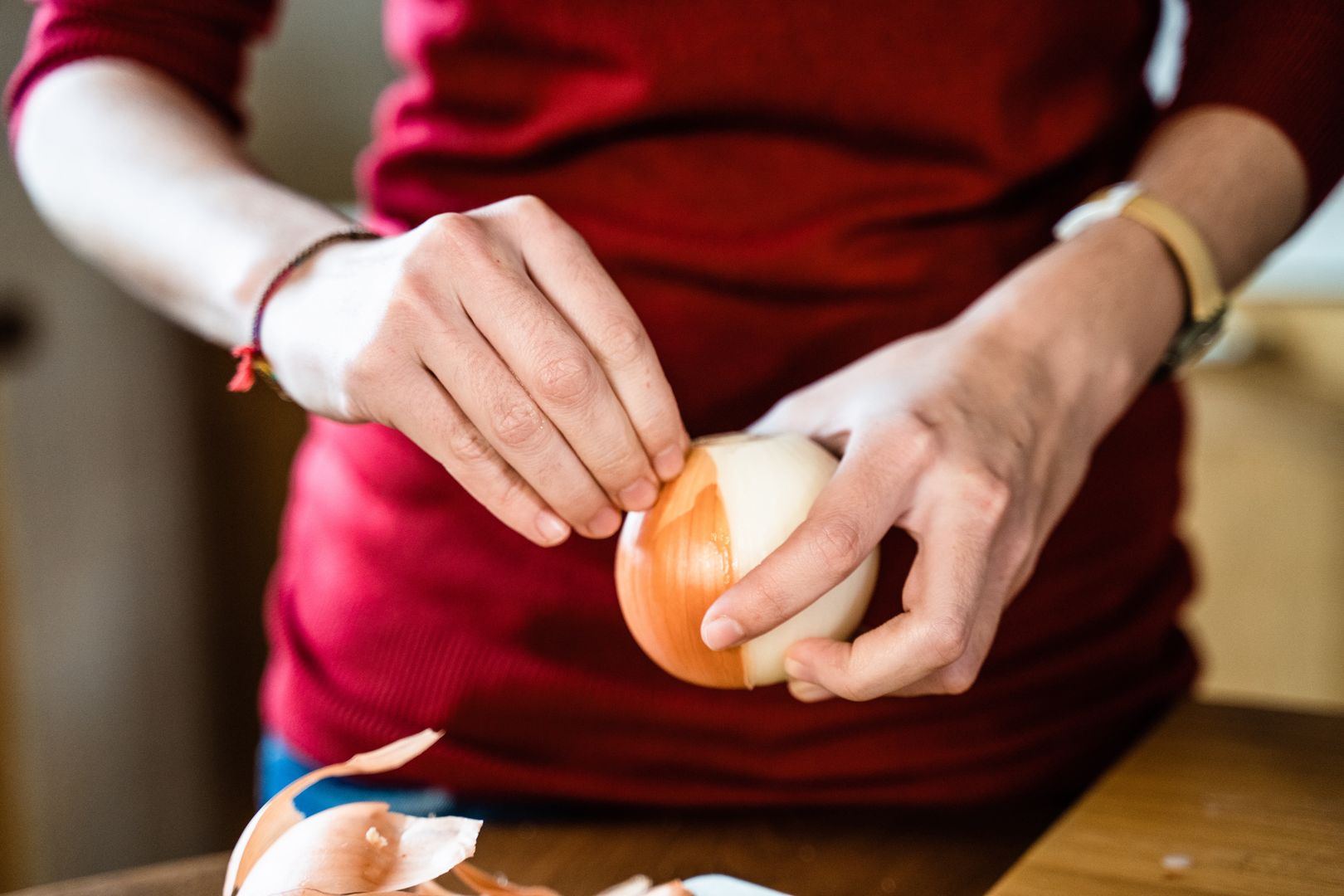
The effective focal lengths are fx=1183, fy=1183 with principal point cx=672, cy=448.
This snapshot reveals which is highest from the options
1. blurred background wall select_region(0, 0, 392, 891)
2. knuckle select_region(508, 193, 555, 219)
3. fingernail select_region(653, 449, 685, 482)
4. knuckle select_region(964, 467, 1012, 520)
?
knuckle select_region(508, 193, 555, 219)

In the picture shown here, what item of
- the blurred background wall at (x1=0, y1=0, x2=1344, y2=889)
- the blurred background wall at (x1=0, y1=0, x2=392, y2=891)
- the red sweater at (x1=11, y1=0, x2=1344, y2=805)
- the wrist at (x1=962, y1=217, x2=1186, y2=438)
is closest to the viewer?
the wrist at (x1=962, y1=217, x2=1186, y2=438)

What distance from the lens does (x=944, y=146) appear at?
27.5 inches

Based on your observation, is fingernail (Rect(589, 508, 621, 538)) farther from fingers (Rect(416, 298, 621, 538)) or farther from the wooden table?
the wooden table

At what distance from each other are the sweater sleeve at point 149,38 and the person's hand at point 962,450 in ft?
1.49

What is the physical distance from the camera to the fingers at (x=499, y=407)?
492 millimetres

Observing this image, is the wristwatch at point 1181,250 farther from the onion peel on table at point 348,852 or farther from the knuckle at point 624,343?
the onion peel on table at point 348,852

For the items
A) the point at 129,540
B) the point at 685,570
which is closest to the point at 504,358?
the point at 685,570

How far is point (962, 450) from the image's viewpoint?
1.70 feet

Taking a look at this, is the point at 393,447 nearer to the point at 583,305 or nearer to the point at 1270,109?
the point at 583,305

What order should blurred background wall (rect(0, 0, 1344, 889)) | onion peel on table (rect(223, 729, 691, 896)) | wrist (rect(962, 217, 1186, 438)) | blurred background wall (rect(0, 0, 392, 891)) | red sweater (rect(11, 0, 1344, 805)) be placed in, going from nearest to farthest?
onion peel on table (rect(223, 729, 691, 896)), wrist (rect(962, 217, 1186, 438)), red sweater (rect(11, 0, 1344, 805)), blurred background wall (rect(0, 0, 1344, 889)), blurred background wall (rect(0, 0, 392, 891))

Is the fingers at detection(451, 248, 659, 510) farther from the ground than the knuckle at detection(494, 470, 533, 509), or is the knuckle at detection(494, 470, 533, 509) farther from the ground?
the fingers at detection(451, 248, 659, 510)

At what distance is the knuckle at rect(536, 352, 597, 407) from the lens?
0.48 m

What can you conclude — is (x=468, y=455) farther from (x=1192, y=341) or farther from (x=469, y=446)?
(x=1192, y=341)

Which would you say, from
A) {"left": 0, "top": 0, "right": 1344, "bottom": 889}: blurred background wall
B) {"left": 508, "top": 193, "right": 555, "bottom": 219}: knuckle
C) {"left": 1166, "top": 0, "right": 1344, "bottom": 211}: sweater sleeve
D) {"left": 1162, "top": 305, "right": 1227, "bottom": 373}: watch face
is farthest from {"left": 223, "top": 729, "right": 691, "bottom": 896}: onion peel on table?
{"left": 0, "top": 0, "right": 1344, "bottom": 889}: blurred background wall
